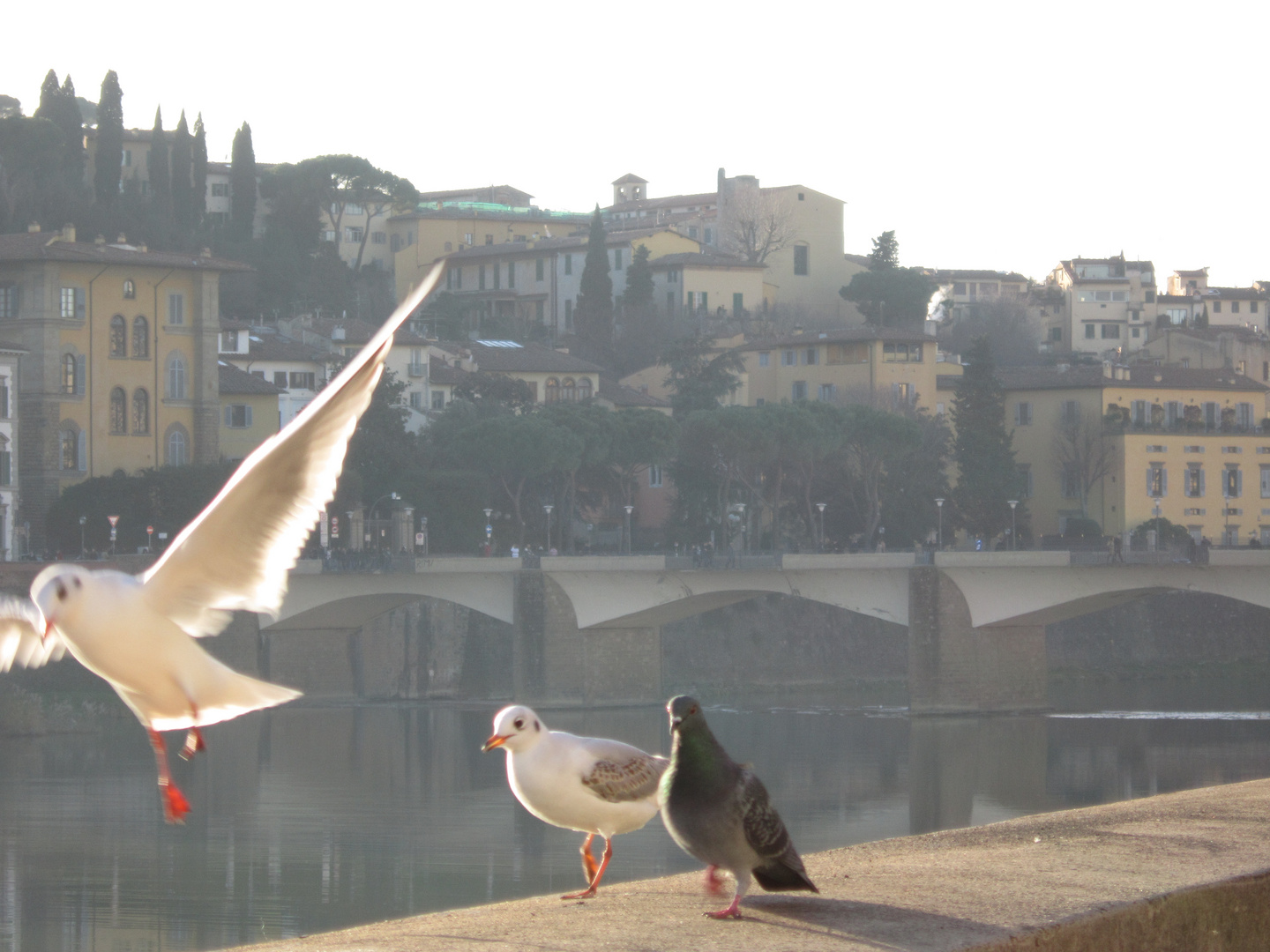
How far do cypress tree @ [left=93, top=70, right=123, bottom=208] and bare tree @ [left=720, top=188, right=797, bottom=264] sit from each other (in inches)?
817

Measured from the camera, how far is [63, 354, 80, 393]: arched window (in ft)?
114

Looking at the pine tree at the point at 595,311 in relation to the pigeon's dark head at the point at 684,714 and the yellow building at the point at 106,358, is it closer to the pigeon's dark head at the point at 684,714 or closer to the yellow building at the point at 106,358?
the yellow building at the point at 106,358

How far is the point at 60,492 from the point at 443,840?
676 inches

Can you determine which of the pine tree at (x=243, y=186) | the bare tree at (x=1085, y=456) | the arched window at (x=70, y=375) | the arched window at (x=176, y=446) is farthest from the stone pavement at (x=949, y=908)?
the pine tree at (x=243, y=186)

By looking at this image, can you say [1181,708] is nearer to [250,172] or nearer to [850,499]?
[850,499]

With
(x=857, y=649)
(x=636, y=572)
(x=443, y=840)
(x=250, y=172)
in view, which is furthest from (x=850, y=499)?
(x=250, y=172)

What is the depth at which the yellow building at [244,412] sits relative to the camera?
1556 inches

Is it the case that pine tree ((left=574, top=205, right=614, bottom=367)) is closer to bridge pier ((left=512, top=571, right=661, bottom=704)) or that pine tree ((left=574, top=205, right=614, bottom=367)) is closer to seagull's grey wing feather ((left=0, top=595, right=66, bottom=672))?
bridge pier ((left=512, top=571, right=661, bottom=704))

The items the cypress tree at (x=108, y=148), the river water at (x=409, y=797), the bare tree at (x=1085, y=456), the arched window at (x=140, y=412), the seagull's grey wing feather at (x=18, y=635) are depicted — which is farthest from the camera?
the cypress tree at (x=108, y=148)

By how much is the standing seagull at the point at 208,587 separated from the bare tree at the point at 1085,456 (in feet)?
135

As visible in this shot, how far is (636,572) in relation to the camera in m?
32.4

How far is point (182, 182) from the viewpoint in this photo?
181 feet

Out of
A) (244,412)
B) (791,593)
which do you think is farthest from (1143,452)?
(244,412)

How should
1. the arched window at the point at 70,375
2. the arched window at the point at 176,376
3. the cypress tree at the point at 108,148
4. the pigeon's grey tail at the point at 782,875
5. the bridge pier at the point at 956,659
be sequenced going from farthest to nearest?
the cypress tree at the point at 108,148 → the arched window at the point at 176,376 → the arched window at the point at 70,375 → the bridge pier at the point at 956,659 → the pigeon's grey tail at the point at 782,875
